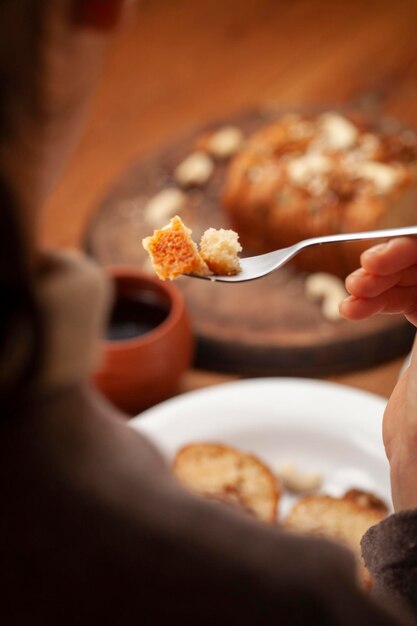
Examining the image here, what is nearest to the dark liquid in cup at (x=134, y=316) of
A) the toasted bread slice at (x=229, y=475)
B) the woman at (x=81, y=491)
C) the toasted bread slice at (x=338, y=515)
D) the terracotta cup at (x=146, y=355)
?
the terracotta cup at (x=146, y=355)

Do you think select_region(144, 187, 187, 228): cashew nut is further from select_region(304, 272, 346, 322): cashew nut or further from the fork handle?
the fork handle

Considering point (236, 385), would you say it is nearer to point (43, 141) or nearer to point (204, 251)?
point (204, 251)

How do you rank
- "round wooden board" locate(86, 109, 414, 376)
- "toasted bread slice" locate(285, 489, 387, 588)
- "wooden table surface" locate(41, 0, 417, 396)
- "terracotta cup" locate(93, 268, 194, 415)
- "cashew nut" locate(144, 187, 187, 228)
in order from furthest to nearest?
"wooden table surface" locate(41, 0, 417, 396), "cashew nut" locate(144, 187, 187, 228), "round wooden board" locate(86, 109, 414, 376), "terracotta cup" locate(93, 268, 194, 415), "toasted bread slice" locate(285, 489, 387, 588)

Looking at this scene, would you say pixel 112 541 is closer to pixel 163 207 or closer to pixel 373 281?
pixel 373 281

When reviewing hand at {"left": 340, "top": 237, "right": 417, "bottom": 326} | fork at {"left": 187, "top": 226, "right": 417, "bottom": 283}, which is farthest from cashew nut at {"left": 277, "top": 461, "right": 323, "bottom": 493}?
fork at {"left": 187, "top": 226, "right": 417, "bottom": 283}

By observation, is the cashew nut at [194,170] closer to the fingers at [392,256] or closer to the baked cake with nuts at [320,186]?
the baked cake with nuts at [320,186]

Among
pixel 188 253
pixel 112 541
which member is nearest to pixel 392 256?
pixel 188 253
